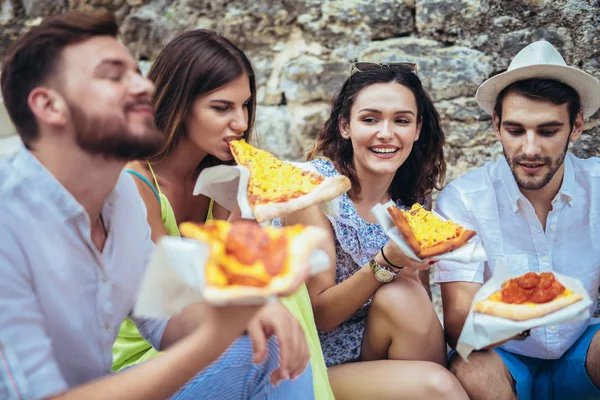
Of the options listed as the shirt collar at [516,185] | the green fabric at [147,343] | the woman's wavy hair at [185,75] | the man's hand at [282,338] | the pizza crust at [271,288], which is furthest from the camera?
the shirt collar at [516,185]

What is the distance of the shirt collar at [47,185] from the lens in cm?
169

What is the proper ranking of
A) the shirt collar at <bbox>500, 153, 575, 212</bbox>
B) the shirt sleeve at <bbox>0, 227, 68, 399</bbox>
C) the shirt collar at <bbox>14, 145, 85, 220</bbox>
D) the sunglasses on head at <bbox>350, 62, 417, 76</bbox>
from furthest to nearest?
the sunglasses on head at <bbox>350, 62, 417, 76</bbox> → the shirt collar at <bbox>500, 153, 575, 212</bbox> → the shirt collar at <bbox>14, 145, 85, 220</bbox> → the shirt sleeve at <bbox>0, 227, 68, 399</bbox>

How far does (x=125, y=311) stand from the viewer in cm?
198

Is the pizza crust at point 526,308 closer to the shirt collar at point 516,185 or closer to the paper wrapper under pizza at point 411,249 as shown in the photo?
the paper wrapper under pizza at point 411,249

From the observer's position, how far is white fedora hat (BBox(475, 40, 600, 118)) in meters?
2.90

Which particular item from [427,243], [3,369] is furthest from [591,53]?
[3,369]

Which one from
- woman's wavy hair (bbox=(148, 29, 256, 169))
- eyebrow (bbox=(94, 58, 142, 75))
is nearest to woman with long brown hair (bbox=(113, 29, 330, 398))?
woman's wavy hair (bbox=(148, 29, 256, 169))

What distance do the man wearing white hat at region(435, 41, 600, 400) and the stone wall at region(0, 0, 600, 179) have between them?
795mm

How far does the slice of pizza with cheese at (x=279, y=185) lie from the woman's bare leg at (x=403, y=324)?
496mm

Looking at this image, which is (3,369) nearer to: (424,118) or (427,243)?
(427,243)

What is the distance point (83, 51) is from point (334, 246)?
4.74 feet

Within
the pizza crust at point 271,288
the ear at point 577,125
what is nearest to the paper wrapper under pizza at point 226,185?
the pizza crust at point 271,288

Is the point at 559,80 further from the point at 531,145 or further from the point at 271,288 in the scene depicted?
the point at 271,288

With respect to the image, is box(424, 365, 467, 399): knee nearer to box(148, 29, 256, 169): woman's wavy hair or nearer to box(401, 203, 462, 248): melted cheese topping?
box(401, 203, 462, 248): melted cheese topping
